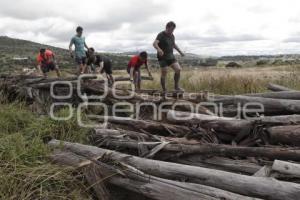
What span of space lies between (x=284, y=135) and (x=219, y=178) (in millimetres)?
1141

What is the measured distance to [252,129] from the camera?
475 cm

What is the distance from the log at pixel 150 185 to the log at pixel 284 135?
1303 mm

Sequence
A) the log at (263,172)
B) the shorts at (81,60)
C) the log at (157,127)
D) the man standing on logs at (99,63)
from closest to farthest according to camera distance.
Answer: the log at (263,172) → the log at (157,127) → the man standing on logs at (99,63) → the shorts at (81,60)

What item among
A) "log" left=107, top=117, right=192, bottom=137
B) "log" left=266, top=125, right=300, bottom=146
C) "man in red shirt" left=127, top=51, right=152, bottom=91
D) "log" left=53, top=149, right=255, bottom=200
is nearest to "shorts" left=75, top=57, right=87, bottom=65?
"man in red shirt" left=127, top=51, right=152, bottom=91

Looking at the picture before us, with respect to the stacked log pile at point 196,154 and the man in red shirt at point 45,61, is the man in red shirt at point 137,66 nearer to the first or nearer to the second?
the man in red shirt at point 45,61

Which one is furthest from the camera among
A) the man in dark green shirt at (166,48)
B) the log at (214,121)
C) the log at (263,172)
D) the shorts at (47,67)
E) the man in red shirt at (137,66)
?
the shorts at (47,67)

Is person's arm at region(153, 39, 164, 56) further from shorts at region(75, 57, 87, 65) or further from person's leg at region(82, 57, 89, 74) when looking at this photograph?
shorts at region(75, 57, 87, 65)

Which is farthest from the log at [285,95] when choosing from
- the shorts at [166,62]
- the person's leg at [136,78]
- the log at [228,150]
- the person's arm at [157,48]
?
the person's leg at [136,78]

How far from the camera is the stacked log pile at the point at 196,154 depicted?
371 centimetres

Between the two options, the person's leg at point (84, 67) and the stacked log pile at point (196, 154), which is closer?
the stacked log pile at point (196, 154)

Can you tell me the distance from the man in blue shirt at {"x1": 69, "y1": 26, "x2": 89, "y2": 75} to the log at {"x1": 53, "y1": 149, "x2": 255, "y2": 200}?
8.35 meters

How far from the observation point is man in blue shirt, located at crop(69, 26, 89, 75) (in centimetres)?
1248

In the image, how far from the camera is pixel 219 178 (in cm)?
379

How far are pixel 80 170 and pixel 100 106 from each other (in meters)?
2.55
